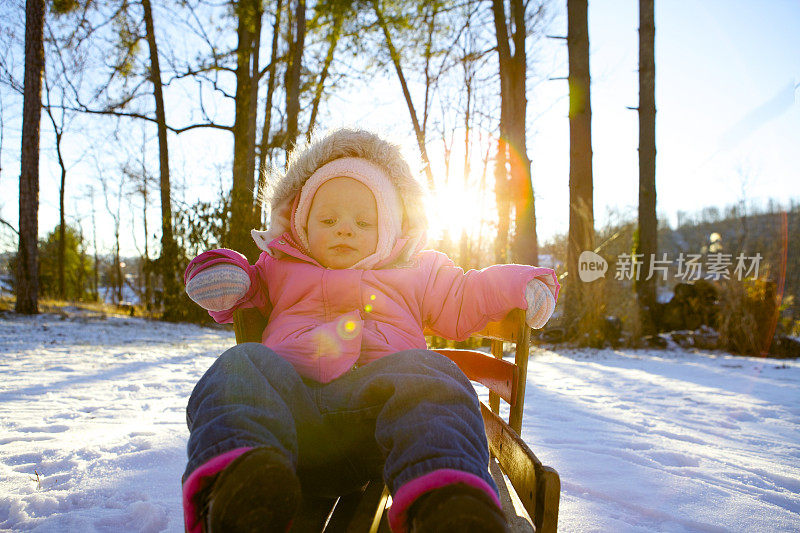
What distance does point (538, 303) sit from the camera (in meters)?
1.30

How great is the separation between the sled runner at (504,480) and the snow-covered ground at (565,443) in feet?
1.29

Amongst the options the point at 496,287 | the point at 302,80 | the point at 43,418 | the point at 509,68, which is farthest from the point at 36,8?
the point at 496,287

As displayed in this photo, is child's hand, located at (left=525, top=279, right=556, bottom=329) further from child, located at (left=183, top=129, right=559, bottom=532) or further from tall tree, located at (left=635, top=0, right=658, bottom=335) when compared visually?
tall tree, located at (left=635, top=0, right=658, bottom=335)

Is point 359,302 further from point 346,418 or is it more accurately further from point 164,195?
point 164,195

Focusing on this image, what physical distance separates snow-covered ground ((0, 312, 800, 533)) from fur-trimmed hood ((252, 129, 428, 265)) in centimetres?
96

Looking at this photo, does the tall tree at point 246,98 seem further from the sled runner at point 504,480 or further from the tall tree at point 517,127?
the sled runner at point 504,480

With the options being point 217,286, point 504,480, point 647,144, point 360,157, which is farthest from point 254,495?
point 647,144

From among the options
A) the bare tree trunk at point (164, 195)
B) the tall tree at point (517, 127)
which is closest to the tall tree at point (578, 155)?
the tall tree at point (517, 127)

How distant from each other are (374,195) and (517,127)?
621 cm

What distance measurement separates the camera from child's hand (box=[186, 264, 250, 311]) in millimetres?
1274

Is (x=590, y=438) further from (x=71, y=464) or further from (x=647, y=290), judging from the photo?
(x=647, y=290)

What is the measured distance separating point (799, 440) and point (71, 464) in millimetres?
3413

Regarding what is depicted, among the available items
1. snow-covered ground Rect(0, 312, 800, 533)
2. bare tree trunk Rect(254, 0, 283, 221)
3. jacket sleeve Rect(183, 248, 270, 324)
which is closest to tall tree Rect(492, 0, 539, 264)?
snow-covered ground Rect(0, 312, 800, 533)

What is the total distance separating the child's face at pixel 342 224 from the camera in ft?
4.99
